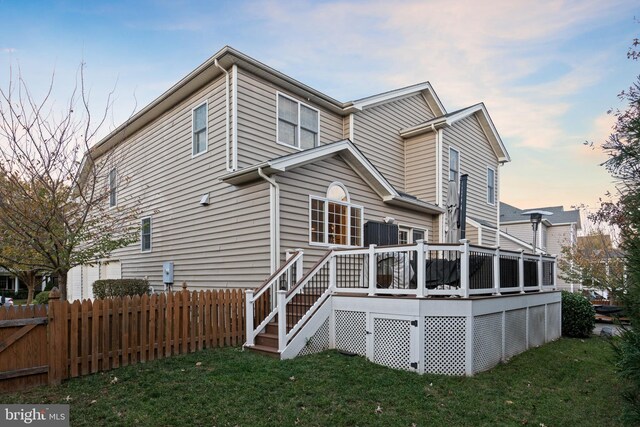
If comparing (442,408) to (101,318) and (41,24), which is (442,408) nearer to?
(101,318)

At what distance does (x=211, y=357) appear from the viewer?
702 cm

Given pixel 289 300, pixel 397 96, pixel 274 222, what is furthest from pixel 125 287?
pixel 397 96

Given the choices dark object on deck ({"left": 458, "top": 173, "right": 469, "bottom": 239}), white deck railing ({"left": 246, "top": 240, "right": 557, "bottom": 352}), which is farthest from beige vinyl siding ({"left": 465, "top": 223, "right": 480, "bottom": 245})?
dark object on deck ({"left": 458, "top": 173, "right": 469, "bottom": 239})

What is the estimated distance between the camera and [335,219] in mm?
10469

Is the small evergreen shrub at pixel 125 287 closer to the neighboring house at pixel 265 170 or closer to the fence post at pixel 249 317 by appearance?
the neighboring house at pixel 265 170

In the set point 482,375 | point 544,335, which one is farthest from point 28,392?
point 544,335

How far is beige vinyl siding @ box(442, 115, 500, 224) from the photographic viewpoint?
49.8 ft

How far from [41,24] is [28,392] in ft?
30.5

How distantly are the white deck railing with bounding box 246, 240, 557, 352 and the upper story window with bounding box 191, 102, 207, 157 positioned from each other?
15.8ft

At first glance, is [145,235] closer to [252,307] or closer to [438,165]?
[252,307]

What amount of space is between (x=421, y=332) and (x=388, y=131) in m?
9.26

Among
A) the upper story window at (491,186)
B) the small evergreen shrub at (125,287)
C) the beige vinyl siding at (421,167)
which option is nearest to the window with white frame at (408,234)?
the beige vinyl siding at (421,167)

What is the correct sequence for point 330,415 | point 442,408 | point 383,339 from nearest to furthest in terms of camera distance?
point 330,415
point 442,408
point 383,339

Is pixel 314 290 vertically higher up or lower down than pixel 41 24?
lower down
